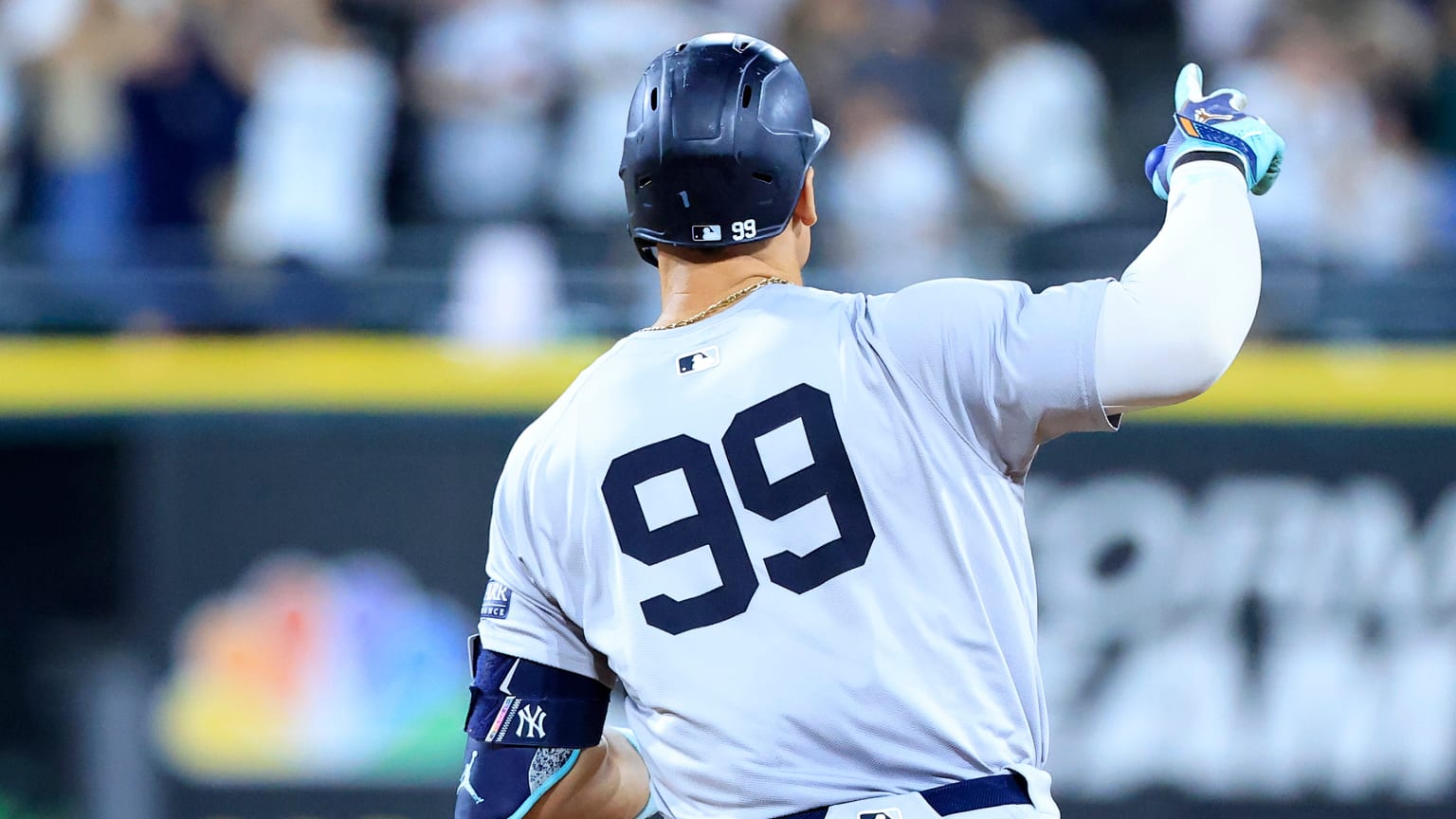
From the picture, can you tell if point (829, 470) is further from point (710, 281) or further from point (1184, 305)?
point (1184, 305)

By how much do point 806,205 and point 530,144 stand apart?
16.9 feet

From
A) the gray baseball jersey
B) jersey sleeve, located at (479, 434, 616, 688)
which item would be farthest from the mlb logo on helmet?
the gray baseball jersey

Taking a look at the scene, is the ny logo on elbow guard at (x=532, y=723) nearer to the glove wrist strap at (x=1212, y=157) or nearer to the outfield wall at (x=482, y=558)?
the glove wrist strap at (x=1212, y=157)

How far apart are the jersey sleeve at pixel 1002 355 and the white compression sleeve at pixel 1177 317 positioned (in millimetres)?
27

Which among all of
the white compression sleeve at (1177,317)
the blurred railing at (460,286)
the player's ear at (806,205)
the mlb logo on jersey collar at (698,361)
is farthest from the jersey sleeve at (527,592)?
the blurred railing at (460,286)

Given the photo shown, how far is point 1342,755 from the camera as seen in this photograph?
678 centimetres

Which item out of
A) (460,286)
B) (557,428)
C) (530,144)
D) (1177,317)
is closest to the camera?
(1177,317)

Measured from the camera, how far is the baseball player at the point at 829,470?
8.64ft

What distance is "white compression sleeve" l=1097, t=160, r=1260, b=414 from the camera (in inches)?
101

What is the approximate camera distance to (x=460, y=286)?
23.8 ft

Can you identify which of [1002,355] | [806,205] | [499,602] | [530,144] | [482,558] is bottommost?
[482,558]

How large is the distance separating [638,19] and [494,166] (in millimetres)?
914

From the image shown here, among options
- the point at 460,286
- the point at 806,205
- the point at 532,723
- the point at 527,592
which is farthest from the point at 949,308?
the point at 460,286

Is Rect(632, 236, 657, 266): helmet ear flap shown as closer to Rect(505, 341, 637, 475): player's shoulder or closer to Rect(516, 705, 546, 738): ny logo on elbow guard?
Rect(505, 341, 637, 475): player's shoulder
